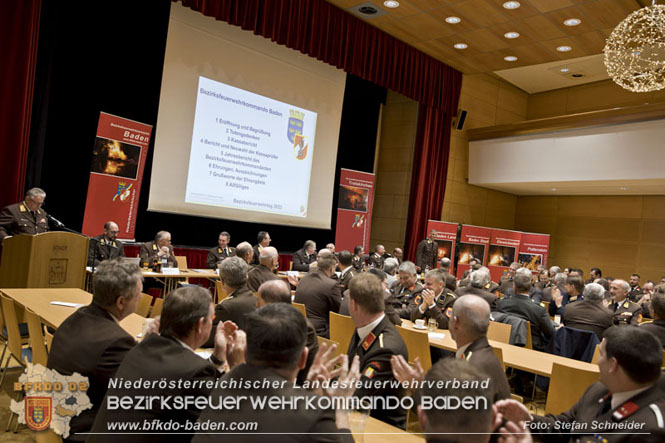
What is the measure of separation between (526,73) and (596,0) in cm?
545

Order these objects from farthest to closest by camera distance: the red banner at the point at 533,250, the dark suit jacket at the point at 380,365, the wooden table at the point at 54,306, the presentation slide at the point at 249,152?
1. the red banner at the point at 533,250
2. the presentation slide at the point at 249,152
3. the wooden table at the point at 54,306
4. the dark suit jacket at the point at 380,365

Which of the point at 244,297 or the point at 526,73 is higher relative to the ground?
the point at 526,73

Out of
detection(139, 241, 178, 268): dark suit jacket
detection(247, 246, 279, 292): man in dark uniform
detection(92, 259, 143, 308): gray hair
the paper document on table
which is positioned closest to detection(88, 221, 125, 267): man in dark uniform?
detection(139, 241, 178, 268): dark suit jacket

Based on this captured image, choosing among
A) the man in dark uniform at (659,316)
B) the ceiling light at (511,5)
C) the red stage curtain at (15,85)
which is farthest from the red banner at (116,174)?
the man in dark uniform at (659,316)

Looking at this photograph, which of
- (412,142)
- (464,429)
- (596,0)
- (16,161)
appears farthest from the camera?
(412,142)

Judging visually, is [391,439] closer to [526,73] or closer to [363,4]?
[363,4]

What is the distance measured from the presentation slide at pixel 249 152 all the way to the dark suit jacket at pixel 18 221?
8.74 ft

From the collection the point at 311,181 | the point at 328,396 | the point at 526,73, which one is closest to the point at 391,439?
the point at 328,396

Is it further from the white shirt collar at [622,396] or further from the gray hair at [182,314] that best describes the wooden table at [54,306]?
the white shirt collar at [622,396]

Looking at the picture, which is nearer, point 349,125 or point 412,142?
point 349,125

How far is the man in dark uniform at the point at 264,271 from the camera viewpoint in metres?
4.85

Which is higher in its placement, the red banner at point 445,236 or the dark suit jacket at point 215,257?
the red banner at point 445,236

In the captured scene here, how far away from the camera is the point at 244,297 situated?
3.46 metres

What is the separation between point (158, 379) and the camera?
165 cm
